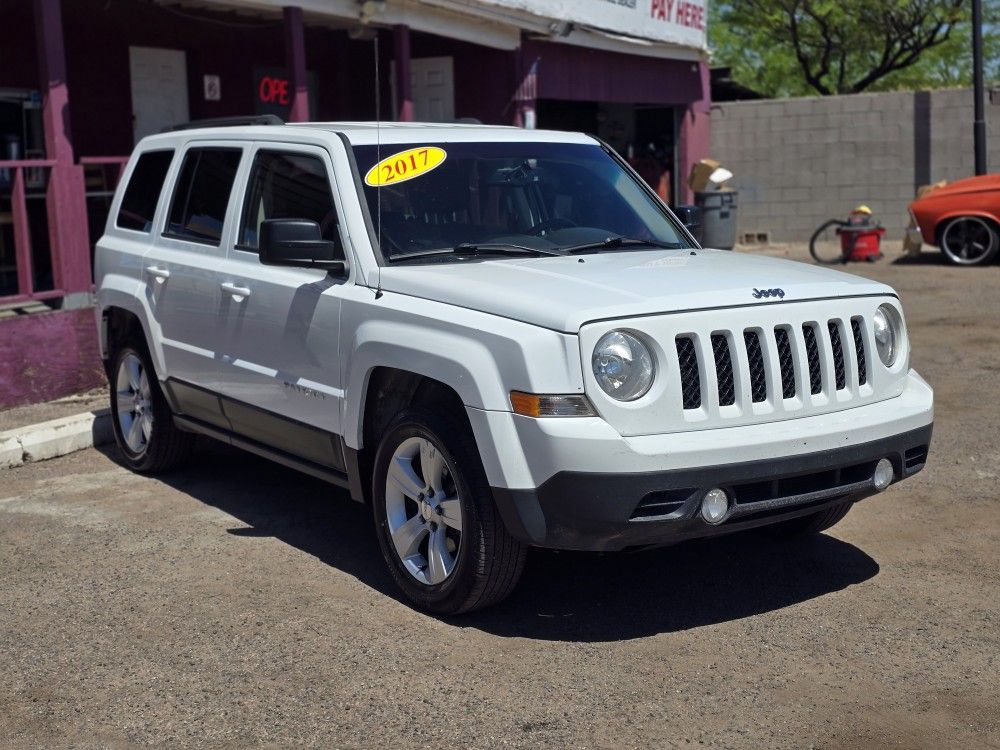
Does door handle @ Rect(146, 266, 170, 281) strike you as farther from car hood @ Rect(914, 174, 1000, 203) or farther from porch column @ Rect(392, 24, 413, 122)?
car hood @ Rect(914, 174, 1000, 203)

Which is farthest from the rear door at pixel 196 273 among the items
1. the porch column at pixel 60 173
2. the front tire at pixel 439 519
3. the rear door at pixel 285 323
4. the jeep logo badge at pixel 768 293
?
the porch column at pixel 60 173

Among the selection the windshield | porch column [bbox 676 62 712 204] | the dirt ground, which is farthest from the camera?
porch column [bbox 676 62 712 204]

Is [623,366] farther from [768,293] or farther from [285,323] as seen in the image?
[285,323]

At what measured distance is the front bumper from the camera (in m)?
4.46

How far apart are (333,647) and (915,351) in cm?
732

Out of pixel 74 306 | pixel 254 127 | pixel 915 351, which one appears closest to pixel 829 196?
pixel 915 351

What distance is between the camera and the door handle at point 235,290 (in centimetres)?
606

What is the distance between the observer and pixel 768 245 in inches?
872

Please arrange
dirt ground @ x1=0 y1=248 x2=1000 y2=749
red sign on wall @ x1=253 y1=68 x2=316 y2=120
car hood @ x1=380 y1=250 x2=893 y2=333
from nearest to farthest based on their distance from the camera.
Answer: dirt ground @ x1=0 y1=248 x2=1000 y2=749 → car hood @ x1=380 y1=250 x2=893 y2=333 → red sign on wall @ x1=253 y1=68 x2=316 y2=120

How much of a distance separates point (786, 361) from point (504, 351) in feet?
3.46

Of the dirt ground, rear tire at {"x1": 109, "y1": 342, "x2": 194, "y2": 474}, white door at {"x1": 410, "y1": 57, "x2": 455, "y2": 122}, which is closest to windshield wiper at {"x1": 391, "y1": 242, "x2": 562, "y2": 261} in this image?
the dirt ground

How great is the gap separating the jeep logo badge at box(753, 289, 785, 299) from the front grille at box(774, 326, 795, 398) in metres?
0.12

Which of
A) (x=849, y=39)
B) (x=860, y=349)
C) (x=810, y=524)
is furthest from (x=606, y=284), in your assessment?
(x=849, y=39)

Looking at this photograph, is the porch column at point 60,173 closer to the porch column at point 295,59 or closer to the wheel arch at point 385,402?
the porch column at point 295,59
